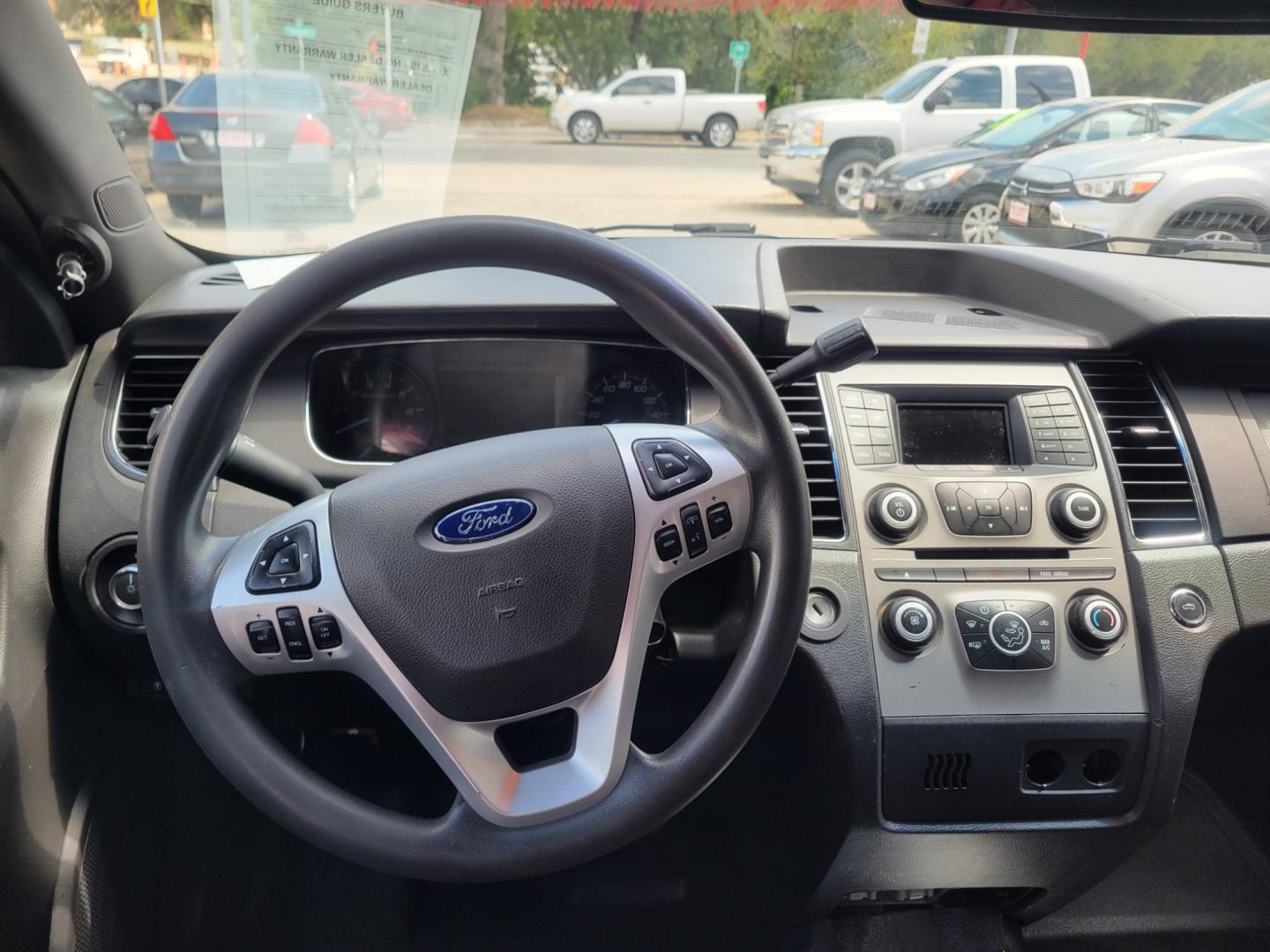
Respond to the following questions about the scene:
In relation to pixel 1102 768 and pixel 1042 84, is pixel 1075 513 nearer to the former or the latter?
pixel 1102 768

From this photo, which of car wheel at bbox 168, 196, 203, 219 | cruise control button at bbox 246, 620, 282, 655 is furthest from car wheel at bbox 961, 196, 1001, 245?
cruise control button at bbox 246, 620, 282, 655

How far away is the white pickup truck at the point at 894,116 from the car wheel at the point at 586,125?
14.3 inches

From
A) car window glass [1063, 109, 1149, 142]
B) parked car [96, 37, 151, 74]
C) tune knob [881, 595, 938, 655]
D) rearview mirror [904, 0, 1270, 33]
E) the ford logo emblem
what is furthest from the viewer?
car window glass [1063, 109, 1149, 142]

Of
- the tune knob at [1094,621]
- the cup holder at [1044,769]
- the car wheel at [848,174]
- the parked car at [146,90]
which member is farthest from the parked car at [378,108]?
the cup holder at [1044,769]

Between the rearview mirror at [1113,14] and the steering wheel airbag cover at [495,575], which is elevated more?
the rearview mirror at [1113,14]

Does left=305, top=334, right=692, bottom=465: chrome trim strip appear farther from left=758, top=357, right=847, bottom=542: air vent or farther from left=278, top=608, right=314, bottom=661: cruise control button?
left=278, top=608, right=314, bottom=661: cruise control button

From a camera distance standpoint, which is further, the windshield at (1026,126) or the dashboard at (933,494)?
the windshield at (1026,126)

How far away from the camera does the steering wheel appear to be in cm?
104

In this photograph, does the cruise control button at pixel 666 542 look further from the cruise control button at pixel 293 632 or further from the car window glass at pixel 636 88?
the car window glass at pixel 636 88

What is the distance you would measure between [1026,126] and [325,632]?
190 cm

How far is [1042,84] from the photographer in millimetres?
2123

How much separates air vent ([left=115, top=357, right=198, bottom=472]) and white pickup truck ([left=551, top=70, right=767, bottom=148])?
93 centimetres

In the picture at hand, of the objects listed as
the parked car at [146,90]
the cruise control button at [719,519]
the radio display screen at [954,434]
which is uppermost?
the parked car at [146,90]

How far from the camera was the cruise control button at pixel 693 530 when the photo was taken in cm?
118
